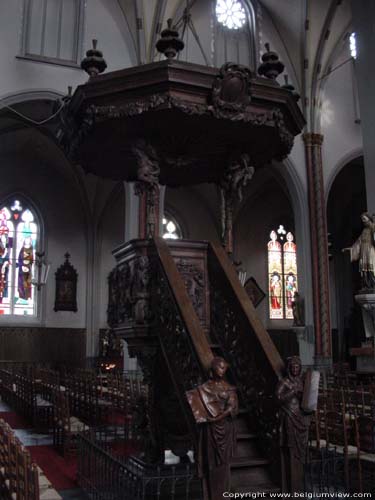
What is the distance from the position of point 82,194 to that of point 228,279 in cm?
1796

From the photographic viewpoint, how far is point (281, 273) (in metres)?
25.4

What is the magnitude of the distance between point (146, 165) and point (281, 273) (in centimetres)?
1995

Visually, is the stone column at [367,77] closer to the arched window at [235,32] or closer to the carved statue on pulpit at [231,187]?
the carved statue on pulpit at [231,187]

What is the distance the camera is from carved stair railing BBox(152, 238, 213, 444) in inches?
180

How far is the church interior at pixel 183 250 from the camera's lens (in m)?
4.84

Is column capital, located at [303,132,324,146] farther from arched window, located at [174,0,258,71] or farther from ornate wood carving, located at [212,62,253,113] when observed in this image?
ornate wood carving, located at [212,62,253,113]

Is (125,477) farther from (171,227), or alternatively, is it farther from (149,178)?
(171,227)

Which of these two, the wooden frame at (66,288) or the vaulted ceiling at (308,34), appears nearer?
the vaulted ceiling at (308,34)

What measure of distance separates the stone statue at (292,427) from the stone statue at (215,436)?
45 cm

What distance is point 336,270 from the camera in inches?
1018

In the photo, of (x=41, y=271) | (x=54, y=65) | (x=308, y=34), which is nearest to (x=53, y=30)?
(x=54, y=65)

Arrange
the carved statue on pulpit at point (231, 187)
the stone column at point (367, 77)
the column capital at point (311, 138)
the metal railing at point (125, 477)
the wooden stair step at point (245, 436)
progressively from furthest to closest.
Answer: the column capital at point (311, 138) → the stone column at point (367, 77) → the carved statue on pulpit at point (231, 187) → the wooden stair step at point (245, 436) → the metal railing at point (125, 477)

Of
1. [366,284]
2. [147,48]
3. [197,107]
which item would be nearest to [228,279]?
[197,107]

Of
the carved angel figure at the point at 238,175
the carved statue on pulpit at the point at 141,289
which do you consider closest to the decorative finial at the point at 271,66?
the carved angel figure at the point at 238,175
